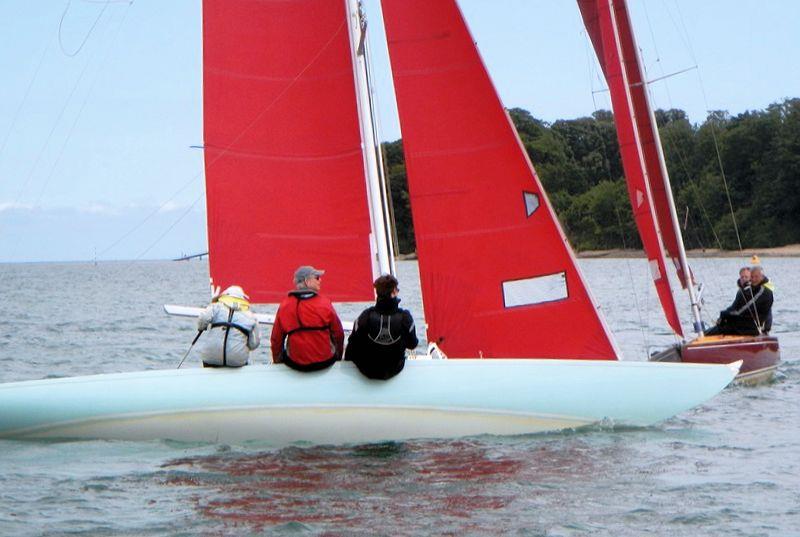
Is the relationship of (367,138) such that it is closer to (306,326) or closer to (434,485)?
(306,326)

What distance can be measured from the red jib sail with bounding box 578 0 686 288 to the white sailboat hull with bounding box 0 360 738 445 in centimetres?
591

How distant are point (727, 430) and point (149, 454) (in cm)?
461

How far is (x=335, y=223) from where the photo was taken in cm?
1145

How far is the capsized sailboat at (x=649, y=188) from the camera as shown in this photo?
1416cm

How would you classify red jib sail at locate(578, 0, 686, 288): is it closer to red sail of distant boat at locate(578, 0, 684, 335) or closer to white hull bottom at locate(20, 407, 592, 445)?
red sail of distant boat at locate(578, 0, 684, 335)

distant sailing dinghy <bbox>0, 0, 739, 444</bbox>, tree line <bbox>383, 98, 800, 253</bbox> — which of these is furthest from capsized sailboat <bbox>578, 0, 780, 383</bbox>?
tree line <bbox>383, 98, 800, 253</bbox>

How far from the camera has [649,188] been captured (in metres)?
14.5

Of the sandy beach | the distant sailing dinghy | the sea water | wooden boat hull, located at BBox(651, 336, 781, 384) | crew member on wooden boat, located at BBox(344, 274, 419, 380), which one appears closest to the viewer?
the sea water

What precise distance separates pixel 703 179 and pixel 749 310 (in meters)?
62.6

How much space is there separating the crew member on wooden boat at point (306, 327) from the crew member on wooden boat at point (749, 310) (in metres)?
6.78

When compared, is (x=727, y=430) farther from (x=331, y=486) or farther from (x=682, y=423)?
(x=331, y=486)

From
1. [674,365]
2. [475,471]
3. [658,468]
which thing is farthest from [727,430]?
[475,471]

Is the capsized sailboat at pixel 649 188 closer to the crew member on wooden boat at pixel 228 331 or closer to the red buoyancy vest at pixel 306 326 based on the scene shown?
the red buoyancy vest at pixel 306 326

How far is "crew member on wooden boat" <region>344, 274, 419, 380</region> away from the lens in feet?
30.5
